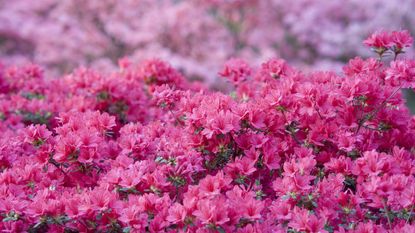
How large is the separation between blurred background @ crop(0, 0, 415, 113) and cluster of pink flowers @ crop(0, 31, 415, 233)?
4.54 m

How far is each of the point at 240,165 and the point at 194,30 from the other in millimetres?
5181

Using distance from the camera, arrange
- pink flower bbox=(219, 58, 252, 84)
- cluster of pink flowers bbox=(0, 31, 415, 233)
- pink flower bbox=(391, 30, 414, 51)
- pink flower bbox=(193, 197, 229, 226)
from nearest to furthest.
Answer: pink flower bbox=(193, 197, 229, 226), cluster of pink flowers bbox=(0, 31, 415, 233), pink flower bbox=(391, 30, 414, 51), pink flower bbox=(219, 58, 252, 84)

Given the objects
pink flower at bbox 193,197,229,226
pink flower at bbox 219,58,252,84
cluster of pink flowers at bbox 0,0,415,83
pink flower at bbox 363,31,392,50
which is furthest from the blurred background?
pink flower at bbox 193,197,229,226

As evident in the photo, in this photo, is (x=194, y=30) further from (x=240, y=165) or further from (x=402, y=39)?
(x=240, y=165)

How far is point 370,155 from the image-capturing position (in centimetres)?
211

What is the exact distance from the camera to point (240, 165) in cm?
219

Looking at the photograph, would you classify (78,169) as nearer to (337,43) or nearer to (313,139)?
(313,139)

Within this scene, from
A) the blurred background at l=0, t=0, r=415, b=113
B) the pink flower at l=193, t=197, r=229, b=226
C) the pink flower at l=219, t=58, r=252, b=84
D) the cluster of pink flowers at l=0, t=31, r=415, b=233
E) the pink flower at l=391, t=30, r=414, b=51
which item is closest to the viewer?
the pink flower at l=193, t=197, r=229, b=226

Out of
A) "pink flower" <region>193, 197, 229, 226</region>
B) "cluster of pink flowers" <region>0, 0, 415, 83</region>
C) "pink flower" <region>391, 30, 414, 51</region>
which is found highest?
"cluster of pink flowers" <region>0, 0, 415, 83</region>

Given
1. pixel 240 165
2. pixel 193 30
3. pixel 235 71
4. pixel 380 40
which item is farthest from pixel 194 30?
pixel 240 165

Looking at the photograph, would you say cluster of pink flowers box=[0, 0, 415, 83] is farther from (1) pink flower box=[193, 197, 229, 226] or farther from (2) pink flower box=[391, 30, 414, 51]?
(1) pink flower box=[193, 197, 229, 226]

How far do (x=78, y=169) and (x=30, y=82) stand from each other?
57.9 inches

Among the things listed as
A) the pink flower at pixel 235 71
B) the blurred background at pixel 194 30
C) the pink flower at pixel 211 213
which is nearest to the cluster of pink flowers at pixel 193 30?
the blurred background at pixel 194 30

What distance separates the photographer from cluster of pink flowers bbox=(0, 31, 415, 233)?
2.01m
